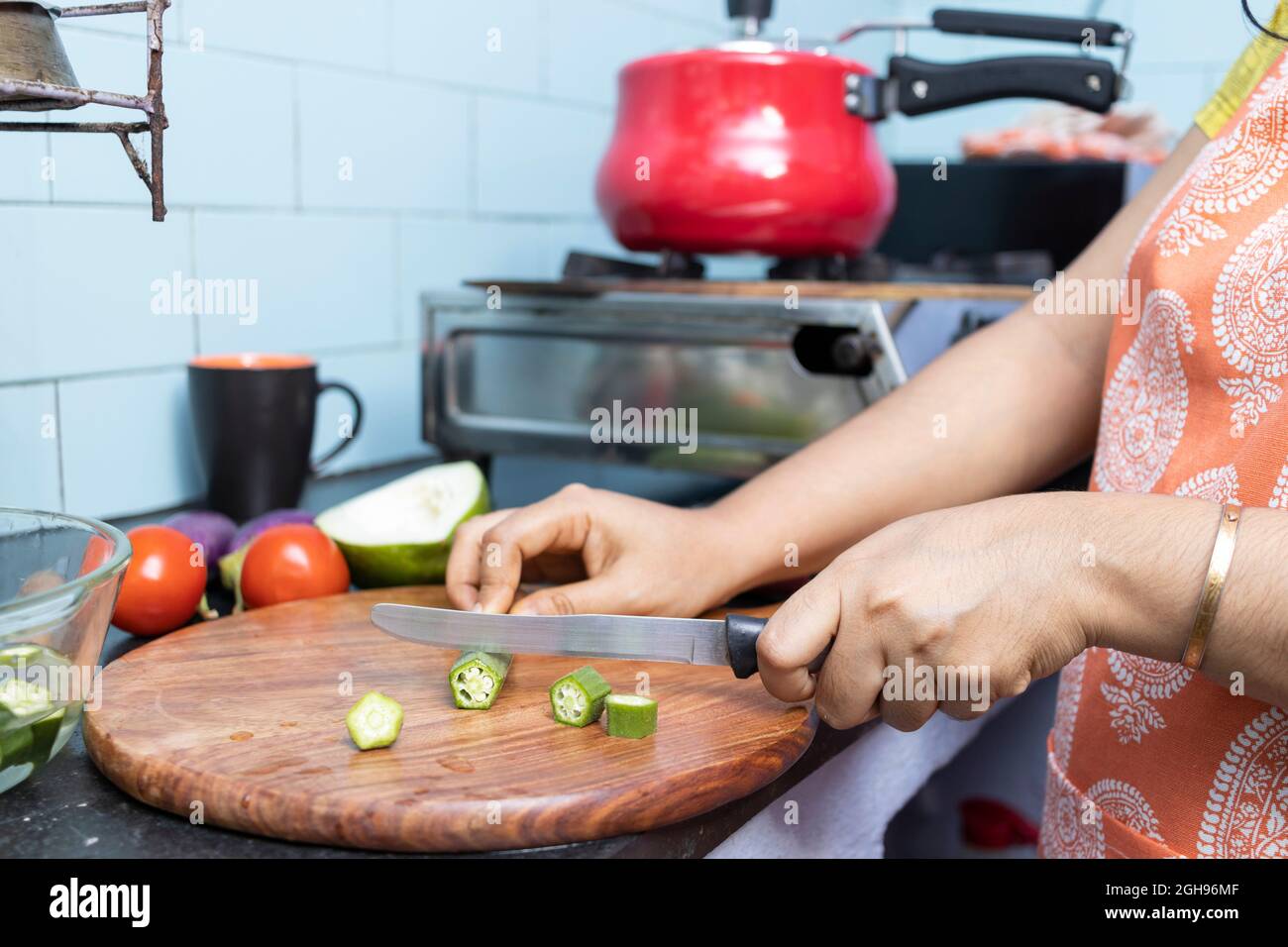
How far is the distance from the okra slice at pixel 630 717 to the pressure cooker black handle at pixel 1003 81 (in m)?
0.68

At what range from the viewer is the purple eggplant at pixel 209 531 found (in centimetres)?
87

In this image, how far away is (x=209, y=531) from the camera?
0.88 m

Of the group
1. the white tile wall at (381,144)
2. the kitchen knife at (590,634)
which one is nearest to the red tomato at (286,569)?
the kitchen knife at (590,634)

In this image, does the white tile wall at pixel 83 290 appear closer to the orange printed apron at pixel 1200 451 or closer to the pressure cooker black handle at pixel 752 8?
the pressure cooker black handle at pixel 752 8

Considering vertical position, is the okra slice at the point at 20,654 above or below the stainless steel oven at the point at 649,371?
below

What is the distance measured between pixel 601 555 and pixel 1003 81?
0.60 metres

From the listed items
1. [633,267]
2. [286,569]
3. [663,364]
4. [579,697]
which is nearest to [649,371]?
[663,364]

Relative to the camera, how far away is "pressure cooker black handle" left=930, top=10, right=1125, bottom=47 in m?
1.05

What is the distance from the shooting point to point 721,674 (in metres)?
0.69

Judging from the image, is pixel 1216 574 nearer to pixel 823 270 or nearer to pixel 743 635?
pixel 743 635

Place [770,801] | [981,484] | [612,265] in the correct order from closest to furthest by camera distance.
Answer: [770,801] < [981,484] < [612,265]

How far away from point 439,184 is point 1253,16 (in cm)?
87
